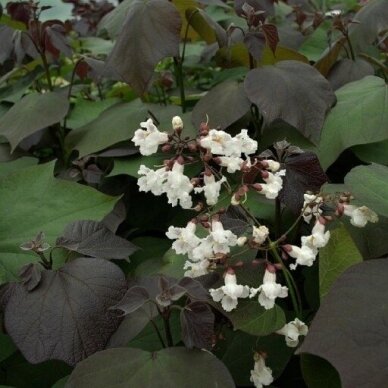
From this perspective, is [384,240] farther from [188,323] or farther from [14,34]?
[14,34]

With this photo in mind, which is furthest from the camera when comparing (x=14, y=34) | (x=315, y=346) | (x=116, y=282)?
(x=14, y=34)

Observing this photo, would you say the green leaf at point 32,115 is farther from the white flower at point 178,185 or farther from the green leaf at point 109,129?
the white flower at point 178,185

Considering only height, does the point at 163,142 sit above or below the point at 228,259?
above

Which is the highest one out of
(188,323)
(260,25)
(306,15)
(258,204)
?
(260,25)

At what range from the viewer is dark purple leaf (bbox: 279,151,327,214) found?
40.4 inches

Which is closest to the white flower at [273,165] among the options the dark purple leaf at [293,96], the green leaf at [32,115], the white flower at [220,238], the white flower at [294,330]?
the white flower at [220,238]

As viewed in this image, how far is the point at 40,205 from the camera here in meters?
1.27

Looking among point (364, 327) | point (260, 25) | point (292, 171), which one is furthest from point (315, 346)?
point (260, 25)

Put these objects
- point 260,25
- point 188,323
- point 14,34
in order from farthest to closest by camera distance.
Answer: point 14,34 < point 260,25 < point 188,323

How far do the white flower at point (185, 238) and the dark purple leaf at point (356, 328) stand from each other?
216 mm

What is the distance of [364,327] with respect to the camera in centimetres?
80

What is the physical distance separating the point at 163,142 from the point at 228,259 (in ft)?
0.68

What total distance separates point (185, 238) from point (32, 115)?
2.57ft

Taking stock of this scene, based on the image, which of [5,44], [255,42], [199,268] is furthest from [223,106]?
[5,44]
